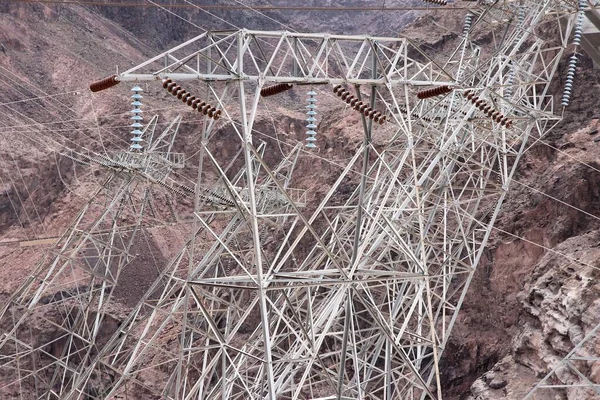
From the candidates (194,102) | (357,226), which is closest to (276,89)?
(194,102)

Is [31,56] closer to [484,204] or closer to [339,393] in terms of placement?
[484,204]

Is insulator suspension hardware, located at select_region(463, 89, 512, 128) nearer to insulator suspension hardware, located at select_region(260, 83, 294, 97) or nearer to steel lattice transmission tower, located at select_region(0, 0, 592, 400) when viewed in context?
steel lattice transmission tower, located at select_region(0, 0, 592, 400)

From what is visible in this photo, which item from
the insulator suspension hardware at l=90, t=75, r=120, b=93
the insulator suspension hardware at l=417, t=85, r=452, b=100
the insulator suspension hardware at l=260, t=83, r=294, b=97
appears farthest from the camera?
the insulator suspension hardware at l=417, t=85, r=452, b=100

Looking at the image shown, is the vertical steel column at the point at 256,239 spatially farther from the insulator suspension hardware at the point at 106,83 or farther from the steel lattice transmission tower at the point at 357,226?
the insulator suspension hardware at the point at 106,83

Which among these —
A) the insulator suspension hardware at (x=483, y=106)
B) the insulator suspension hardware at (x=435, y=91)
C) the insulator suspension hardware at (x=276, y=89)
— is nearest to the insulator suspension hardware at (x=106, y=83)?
the insulator suspension hardware at (x=276, y=89)

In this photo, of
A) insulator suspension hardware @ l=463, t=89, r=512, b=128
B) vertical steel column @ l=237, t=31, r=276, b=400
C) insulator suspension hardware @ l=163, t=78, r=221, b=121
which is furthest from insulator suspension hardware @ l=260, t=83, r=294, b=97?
insulator suspension hardware @ l=463, t=89, r=512, b=128

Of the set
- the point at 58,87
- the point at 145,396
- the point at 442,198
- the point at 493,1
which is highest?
the point at 493,1

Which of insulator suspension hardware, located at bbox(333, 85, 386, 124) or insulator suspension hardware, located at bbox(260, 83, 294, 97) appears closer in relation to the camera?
insulator suspension hardware, located at bbox(333, 85, 386, 124)

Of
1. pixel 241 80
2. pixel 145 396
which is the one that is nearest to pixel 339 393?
pixel 241 80
